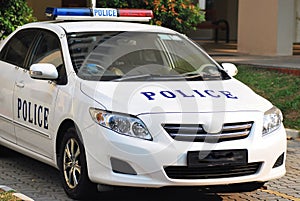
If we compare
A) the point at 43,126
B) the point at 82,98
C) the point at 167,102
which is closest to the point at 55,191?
the point at 43,126

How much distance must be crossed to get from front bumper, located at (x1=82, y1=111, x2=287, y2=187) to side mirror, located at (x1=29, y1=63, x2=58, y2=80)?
84 cm

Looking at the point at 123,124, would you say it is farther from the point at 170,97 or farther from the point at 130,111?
the point at 170,97

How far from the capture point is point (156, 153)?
5770 millimetres

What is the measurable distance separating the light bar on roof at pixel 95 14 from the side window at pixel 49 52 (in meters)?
0.40

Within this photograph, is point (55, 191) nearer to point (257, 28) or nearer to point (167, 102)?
point (167, 102)

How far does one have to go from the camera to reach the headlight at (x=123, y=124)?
587cm

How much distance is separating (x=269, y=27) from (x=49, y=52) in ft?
35.9

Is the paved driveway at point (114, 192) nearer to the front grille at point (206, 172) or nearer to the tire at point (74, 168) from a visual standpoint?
the tire at point (74, 168)

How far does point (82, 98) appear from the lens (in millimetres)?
6305

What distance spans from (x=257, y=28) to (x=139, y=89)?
11887 mm

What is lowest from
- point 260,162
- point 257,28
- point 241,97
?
point 257,28

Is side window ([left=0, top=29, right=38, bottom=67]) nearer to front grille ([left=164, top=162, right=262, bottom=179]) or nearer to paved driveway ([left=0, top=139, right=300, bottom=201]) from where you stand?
paved driveway ([left=0, top=139, right=300, bottom=201])

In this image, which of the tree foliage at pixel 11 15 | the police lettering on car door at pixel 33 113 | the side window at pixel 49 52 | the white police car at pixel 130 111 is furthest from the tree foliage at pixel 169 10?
the police lettering on car door at pixel 33 113

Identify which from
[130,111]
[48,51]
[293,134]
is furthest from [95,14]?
[293,134]
